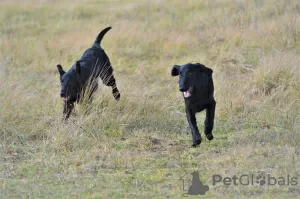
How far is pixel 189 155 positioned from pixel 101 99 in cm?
207

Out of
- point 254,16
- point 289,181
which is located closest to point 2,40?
point 254,16

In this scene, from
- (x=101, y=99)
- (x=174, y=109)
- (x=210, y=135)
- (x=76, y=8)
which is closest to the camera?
(x=210, y=135)

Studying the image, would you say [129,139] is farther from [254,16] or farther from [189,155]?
[254,16]

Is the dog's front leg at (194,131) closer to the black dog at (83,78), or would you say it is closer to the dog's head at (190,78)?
the dog's head at (190,78)

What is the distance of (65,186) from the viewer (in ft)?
20.4

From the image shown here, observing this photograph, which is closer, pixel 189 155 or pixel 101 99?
pixel 189 155

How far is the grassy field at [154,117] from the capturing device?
250 inches

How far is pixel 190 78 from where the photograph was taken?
25.0 feet

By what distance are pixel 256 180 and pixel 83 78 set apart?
12.4ft

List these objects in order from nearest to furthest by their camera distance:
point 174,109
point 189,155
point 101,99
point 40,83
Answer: point 189,155, point 101,99, point 174,109, point 40,83

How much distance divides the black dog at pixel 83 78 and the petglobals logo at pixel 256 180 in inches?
119

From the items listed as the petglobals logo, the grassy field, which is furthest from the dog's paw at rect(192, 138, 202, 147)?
the petglobals logo

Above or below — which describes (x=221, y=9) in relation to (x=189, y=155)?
above

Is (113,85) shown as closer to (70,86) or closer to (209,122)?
(70,86)
